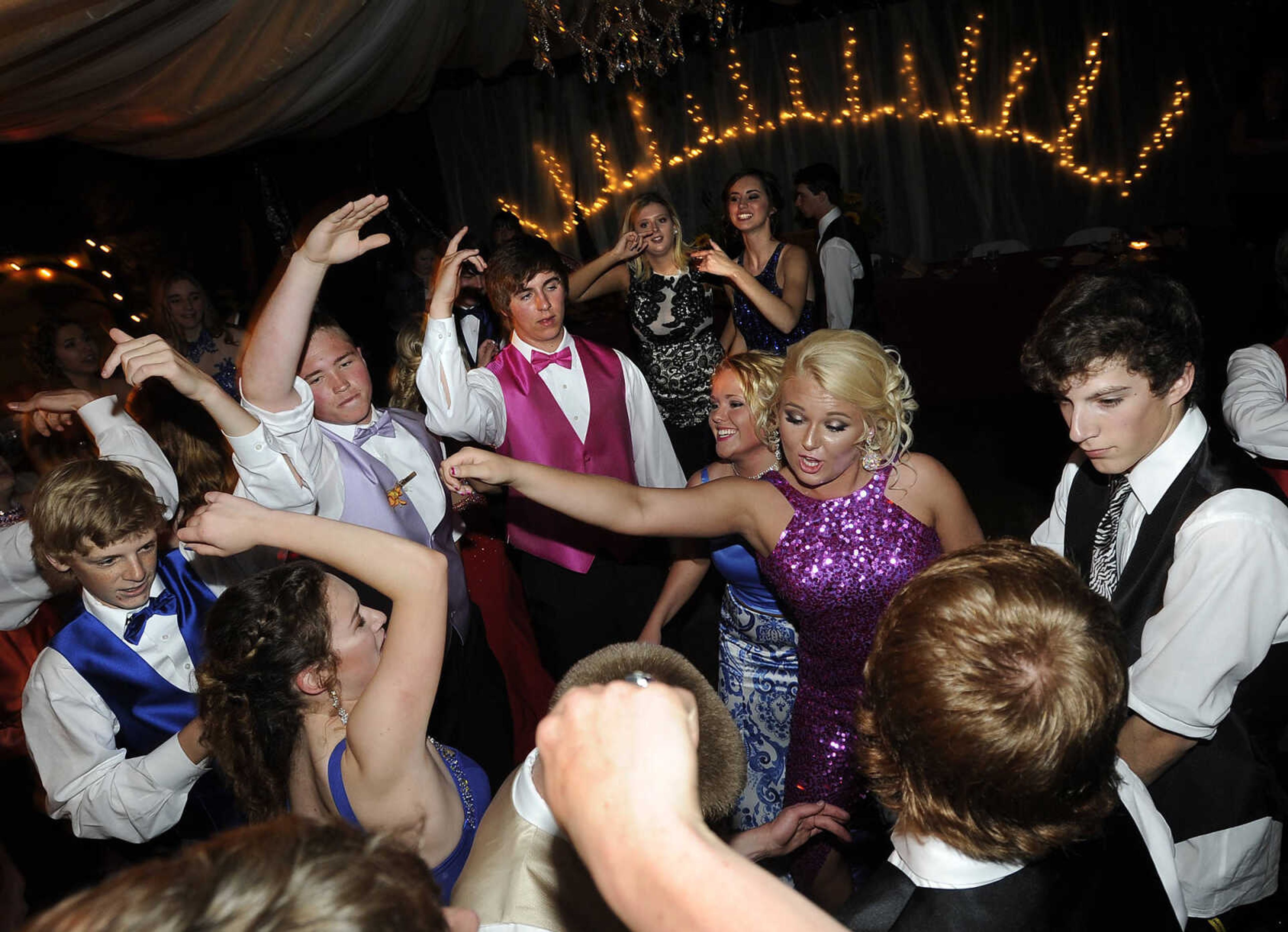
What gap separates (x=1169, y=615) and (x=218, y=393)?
5.74 feet

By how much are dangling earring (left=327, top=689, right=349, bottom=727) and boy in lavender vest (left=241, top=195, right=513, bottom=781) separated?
59 centimetres

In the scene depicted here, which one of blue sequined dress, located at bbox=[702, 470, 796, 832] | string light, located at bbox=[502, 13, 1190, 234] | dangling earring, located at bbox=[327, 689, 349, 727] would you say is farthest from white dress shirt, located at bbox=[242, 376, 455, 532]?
string light, located at bbox=[502, 13, 1190, 234]

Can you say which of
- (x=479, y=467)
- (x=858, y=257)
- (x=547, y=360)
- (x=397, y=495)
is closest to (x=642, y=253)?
(x=547, y=360)

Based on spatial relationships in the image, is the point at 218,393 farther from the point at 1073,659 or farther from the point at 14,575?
the point at 1073,659

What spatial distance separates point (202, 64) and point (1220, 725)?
360 centimetres

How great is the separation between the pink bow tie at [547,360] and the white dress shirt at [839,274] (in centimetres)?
184

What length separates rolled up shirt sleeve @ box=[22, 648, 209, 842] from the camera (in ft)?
5.28

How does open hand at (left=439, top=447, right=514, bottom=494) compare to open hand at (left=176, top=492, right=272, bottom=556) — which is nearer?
open hand at (left=176, top=492, right=272, bottom=556)

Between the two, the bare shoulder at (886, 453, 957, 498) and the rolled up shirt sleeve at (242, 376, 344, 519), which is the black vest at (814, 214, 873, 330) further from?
the rolled up shirt sleeve at (242, 376, 344, 519)

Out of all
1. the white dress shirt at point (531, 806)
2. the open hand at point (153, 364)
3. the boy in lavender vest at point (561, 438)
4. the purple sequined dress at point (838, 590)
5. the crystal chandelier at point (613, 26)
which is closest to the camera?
the white dress shirt at point (531, 806)

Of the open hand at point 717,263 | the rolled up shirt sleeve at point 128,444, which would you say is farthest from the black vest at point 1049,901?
the open hand at point 717,263

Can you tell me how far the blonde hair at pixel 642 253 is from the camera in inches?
134

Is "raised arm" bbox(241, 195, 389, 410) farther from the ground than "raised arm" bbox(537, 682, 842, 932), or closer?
farther from the ground

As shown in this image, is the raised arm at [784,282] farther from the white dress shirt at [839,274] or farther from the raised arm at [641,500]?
the raised arm at [641,500]
